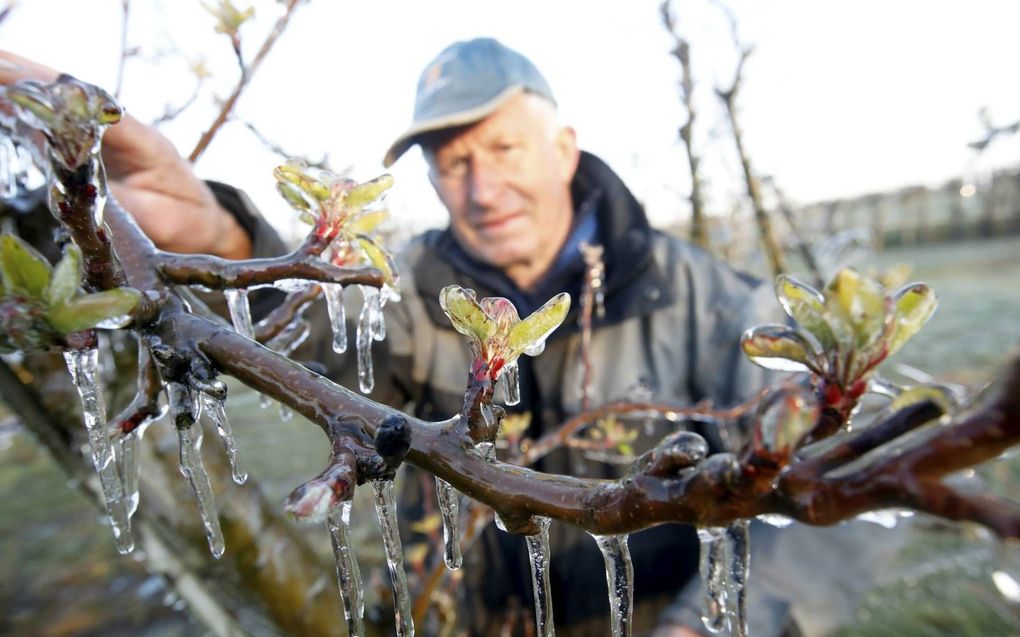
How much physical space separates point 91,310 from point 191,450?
326 mm

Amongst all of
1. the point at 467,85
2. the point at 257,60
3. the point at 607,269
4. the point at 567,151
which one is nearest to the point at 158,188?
the point at 257,60

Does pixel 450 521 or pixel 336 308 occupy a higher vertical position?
pixel 336 308

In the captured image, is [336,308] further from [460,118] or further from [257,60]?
[460,118]

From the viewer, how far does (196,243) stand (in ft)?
6.63

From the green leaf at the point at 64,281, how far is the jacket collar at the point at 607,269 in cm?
244

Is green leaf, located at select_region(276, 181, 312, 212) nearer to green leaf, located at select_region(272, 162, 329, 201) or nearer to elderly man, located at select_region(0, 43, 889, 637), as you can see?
green leaf, located at select_region(272, 162, 329, 201)

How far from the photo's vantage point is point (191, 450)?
785 mm

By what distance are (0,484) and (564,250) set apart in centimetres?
728

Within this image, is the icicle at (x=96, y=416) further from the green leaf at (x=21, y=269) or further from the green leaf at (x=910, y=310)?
the green leaf at (x=910, y=310)

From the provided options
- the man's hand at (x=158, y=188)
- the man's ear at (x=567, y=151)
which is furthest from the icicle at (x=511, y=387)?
the man's ear at (x=567, y=151)

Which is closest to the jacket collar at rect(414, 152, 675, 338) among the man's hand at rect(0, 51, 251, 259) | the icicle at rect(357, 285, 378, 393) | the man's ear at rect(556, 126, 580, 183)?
the man's ear at rect(556, 126, 580, 183)

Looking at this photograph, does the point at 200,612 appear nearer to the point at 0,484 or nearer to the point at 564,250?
the point at 564,250

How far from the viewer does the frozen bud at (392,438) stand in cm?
56

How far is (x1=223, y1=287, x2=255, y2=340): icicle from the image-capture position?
2.87 feet
